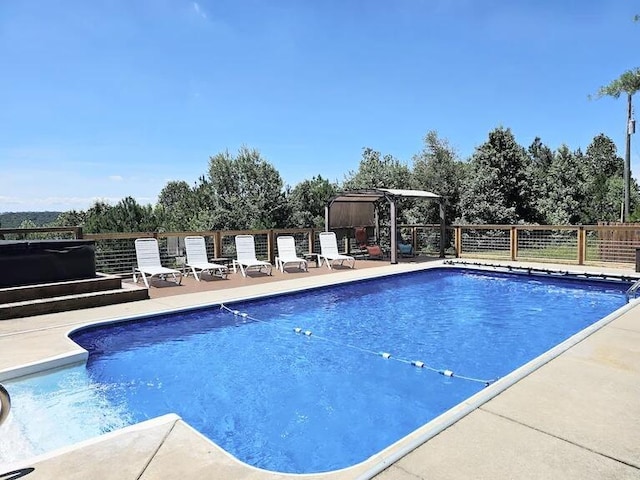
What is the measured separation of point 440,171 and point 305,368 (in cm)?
1894

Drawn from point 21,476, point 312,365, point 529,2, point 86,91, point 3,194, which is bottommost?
point 312,365

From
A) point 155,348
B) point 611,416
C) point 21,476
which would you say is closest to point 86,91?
point 155,348

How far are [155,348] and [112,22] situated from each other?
342 inches

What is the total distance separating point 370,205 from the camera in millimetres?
14688

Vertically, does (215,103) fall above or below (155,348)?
above

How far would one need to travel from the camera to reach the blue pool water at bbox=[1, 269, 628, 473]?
148 inches

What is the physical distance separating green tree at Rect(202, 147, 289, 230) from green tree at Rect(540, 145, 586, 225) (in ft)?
54.0

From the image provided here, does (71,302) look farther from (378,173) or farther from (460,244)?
(378,173)

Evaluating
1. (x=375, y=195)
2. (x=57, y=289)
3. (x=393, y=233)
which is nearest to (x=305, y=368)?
(x=57, y=289)

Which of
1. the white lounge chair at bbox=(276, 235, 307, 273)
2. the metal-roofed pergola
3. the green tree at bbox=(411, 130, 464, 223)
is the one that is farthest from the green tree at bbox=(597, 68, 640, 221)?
the white lounge chair at bbox=(276, 235, 307, 273)

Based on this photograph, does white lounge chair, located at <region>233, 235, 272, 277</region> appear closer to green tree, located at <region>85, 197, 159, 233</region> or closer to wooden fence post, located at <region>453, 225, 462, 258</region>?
green tree, located at <region>85, 197, 159, 233</region>

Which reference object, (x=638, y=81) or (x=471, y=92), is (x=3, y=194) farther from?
(x=638, y=81)

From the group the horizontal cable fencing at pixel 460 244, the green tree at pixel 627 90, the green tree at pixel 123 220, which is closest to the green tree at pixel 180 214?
the green tree at pixel 123 220

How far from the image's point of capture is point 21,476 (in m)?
2.42
